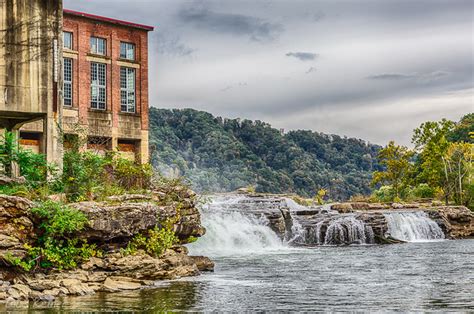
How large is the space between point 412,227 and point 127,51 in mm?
21719

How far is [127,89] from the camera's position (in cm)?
4228

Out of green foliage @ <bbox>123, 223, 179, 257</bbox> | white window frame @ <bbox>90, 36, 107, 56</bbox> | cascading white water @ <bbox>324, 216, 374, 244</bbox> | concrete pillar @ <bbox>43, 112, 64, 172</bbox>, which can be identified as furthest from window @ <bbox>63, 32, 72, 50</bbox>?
green foliage @ <bbox>123, 223, 179, 257</bbox>

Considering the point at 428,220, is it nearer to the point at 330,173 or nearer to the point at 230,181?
the point at 230,181

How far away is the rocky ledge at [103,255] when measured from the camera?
17.8 metres

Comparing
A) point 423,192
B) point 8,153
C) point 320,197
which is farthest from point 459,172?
point 8,153

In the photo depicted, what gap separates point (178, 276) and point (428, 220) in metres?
27.8

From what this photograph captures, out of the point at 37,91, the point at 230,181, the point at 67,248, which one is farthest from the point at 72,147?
the point at 230,181

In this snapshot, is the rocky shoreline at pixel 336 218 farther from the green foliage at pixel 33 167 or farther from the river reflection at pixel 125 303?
the river reflection at pixel 125 303

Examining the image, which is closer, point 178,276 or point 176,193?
point 178,276

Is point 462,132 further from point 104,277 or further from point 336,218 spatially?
point 104,277

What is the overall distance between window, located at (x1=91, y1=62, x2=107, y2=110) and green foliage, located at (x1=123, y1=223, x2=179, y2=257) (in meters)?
20.6

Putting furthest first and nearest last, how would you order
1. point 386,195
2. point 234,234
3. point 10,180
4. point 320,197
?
point 320,197, point 386,195, point 234,234, point 10,180

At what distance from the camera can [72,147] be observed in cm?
2436

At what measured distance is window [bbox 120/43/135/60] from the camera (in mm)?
42375
